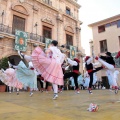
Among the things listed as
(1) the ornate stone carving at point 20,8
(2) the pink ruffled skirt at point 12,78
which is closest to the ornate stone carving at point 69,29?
(1) the ornate stone carving at point 20,8

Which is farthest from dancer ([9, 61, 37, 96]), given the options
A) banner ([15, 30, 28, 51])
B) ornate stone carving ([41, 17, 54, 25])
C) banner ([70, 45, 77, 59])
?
banner ([70, 45, 77, 59])

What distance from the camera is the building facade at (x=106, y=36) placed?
73.6 ft

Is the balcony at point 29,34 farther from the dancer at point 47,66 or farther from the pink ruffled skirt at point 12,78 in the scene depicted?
the dancer at point 47,66

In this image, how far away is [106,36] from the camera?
23.5 metres

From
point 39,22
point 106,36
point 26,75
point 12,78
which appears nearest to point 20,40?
point 39,22

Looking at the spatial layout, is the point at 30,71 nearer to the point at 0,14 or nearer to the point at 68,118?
the point at 68,118

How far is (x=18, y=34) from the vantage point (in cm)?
1430

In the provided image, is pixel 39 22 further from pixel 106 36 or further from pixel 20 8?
pixel 106 36

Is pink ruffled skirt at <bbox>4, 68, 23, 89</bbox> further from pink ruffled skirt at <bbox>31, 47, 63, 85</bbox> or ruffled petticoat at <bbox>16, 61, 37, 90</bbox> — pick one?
pink ruffled skirt at <bbox>31, 47, 63, 85</bbox>

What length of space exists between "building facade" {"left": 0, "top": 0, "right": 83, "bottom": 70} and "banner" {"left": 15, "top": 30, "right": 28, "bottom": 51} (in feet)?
1.40

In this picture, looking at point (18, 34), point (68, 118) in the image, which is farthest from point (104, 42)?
point (68, 118)

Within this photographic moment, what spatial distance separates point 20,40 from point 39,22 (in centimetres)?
412

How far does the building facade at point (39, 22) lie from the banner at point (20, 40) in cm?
43

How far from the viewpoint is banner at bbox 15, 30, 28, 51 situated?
1417 cm
